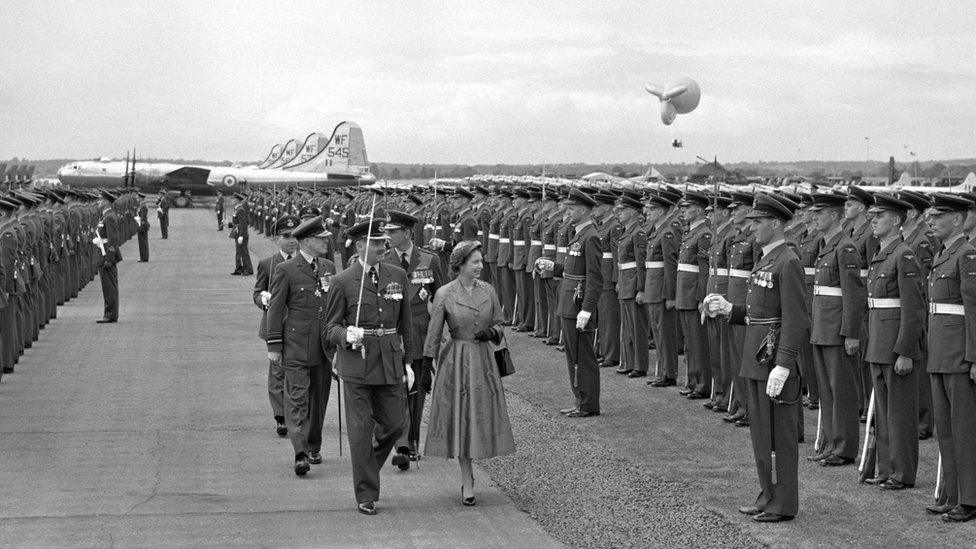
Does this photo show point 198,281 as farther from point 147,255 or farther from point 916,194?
point 916,194

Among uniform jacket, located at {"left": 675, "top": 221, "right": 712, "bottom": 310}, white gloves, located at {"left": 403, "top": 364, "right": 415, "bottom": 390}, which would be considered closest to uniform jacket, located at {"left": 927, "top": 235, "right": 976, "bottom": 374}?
white gloves, located at {"left": 403, "top": 364, "right": 415, "bottom": 390}

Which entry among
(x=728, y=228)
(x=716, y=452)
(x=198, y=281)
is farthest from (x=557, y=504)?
(x=198, y=281)

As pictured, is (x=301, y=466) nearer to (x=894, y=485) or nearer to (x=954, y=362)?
(x=894, y=485)

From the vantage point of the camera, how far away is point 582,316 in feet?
39.4

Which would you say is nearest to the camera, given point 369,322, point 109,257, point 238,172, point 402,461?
point 369,322

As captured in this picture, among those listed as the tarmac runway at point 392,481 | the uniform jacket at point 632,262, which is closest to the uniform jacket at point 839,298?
the tarmac runway at point 392,481

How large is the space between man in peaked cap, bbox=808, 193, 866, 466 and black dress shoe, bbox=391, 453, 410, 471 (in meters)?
3.40

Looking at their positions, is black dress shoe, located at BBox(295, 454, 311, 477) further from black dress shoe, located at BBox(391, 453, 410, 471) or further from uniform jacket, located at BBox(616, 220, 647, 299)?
uniform jacket, located at BBox(616, 220, 647, 299)

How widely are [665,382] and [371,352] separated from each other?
624cm

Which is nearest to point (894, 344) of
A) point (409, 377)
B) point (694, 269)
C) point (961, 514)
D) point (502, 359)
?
point (961, 514)

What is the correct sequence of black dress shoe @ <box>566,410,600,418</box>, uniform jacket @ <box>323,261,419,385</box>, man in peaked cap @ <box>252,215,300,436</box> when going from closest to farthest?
uniform jacket @ <box>323,261,419,385</box>, man in peaked cap @ <box>252,215,300,436</box>, black dress shoe @ <box>566,410,600,418</box>

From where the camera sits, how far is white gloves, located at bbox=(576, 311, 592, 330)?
39.3 ft

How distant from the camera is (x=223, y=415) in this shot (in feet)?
41.4

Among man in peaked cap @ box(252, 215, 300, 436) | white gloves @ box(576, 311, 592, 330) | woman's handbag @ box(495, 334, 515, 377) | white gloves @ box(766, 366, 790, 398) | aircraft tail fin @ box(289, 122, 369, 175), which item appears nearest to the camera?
white gloves @ box(766, 366, 790, 398)
